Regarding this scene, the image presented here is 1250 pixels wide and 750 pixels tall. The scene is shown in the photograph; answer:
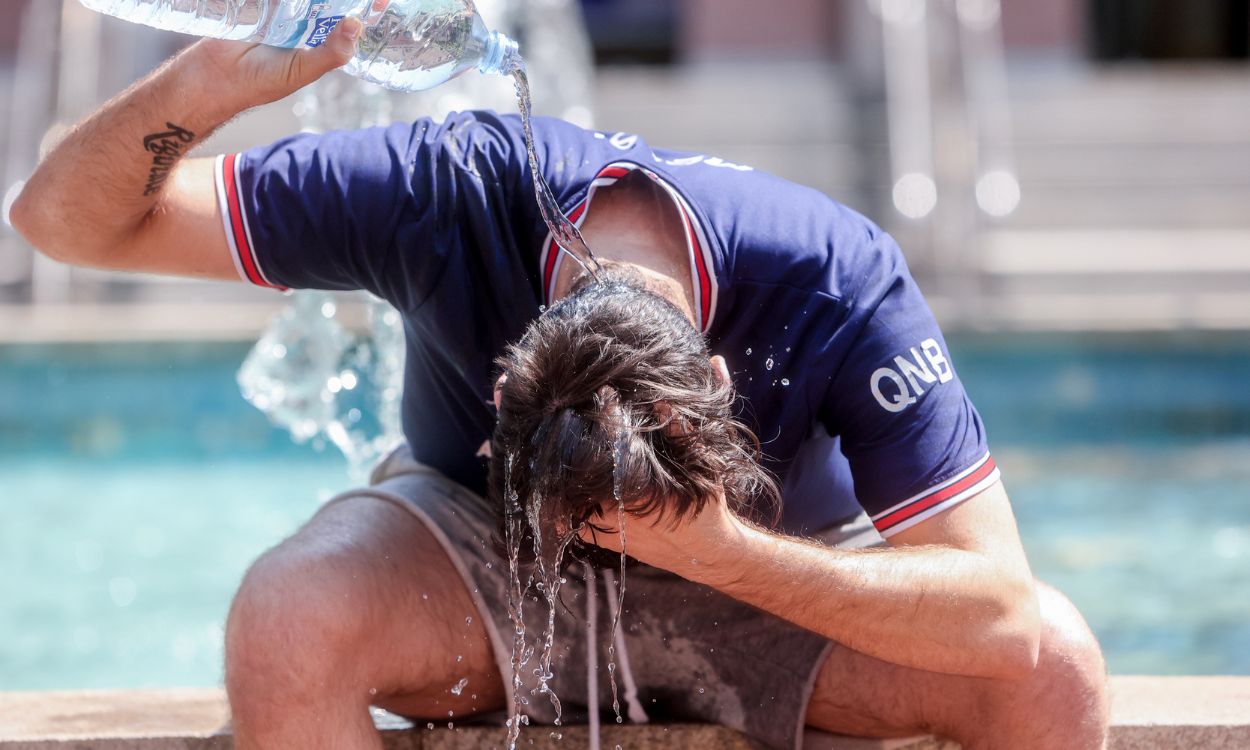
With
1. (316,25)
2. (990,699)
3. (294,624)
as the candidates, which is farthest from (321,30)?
(990,699)

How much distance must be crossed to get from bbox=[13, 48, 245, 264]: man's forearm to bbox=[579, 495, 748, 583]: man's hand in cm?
72

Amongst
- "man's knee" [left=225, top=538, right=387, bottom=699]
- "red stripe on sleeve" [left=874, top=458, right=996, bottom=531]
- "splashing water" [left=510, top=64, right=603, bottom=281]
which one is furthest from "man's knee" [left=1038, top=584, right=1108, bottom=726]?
"man's knee" [left=225, top=538, right=387, bottom=699]

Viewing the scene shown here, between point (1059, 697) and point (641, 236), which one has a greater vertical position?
point (641, 236)

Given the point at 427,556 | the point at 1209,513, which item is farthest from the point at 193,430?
the point at 427,556

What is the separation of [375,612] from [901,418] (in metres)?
0.72

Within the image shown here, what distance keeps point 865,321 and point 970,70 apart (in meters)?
7.72

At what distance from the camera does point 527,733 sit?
203cm

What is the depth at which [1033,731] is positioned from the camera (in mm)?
1843

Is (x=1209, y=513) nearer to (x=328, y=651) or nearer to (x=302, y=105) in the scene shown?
(x=302, y=105)

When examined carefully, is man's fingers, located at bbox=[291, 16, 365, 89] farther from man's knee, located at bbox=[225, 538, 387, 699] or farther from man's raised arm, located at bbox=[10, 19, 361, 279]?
man's knee, located at bbox=[225, 538, 387, 699]

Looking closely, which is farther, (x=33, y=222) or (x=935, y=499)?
(x=33, y=222)

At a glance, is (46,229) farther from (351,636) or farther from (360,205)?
(351,636)

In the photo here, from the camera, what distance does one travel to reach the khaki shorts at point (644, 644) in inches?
78.6

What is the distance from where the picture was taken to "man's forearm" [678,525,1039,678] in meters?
1.75
